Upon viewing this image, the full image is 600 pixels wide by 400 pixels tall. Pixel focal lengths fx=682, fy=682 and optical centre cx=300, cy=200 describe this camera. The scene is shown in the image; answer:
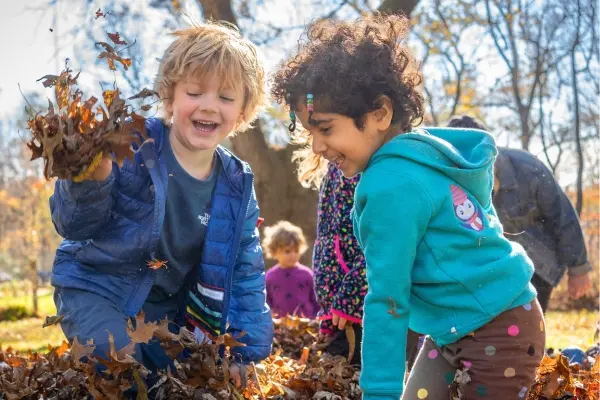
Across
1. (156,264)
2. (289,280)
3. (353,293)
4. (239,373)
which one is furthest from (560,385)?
(289,280)

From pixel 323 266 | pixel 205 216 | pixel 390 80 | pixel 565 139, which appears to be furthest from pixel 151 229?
pixel 565 139

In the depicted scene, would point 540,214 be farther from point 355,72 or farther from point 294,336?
point 355,72

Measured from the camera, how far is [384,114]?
2.66 metres

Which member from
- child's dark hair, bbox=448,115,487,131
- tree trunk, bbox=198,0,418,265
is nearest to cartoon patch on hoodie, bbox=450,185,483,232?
child's dark hair, bbox=448,115,487,131

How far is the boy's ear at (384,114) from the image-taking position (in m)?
2.63

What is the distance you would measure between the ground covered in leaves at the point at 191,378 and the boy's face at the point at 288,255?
3.14 metres

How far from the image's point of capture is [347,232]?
13.1ft

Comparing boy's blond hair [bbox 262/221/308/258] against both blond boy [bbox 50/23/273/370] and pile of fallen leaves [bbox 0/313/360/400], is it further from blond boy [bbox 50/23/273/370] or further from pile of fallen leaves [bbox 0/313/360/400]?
pile of fallen leaves [bbox 0/313/360/400]

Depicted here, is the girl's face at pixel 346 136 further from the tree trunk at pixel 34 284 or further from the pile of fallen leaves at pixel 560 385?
the tree trunk at pixel 34 284

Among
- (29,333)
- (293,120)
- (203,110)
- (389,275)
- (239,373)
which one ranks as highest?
(203,110)

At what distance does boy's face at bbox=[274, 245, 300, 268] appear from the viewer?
705cm

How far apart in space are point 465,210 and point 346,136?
1.71 feet

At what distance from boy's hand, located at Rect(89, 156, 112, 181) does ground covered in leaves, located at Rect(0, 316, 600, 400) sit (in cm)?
63

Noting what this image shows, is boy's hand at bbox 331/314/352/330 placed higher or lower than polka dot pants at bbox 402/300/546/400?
lower
